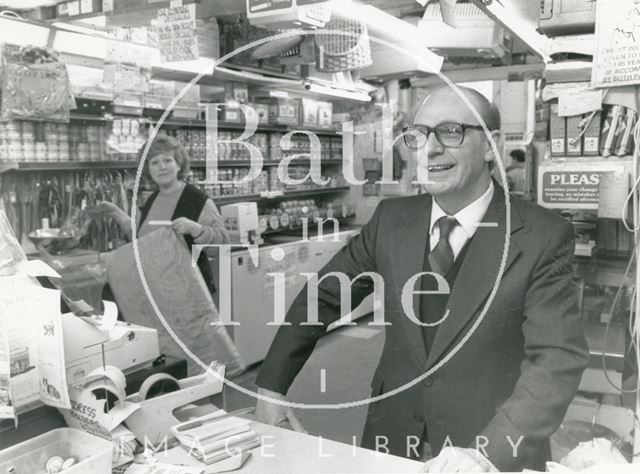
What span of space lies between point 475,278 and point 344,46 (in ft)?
8.42

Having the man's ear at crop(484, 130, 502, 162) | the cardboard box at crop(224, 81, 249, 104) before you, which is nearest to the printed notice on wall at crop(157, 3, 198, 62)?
the man's ear at crop(484, 130, 502, 162)

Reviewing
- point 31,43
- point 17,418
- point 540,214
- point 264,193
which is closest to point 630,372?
point 540,214

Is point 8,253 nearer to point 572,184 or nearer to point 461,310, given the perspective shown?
point 461,310

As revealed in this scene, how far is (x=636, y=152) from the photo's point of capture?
1.85 meters

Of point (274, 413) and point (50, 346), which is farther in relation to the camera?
point (274, 413)

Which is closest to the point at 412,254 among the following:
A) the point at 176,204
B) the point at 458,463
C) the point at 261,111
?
the point at 458,463

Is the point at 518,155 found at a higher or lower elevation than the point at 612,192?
higher

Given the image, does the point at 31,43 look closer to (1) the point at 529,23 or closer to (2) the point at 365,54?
(2) the point at 365,54

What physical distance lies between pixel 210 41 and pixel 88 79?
3.03 feet

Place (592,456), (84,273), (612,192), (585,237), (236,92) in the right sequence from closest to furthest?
(592,456) → (612,192) → (585,237) → (84,273) → (236,92)

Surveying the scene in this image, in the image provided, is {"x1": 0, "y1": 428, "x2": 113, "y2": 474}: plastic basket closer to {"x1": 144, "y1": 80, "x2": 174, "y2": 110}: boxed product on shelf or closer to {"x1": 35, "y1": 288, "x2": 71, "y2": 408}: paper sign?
{"x1": 35, "y1": 288, "x2": 71, "y2": 408}: paper sign

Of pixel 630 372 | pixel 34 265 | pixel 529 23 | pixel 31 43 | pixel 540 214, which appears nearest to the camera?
pixel 34 265

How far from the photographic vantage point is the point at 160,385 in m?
2.02

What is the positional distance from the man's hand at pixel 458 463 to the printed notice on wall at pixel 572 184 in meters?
1.33
